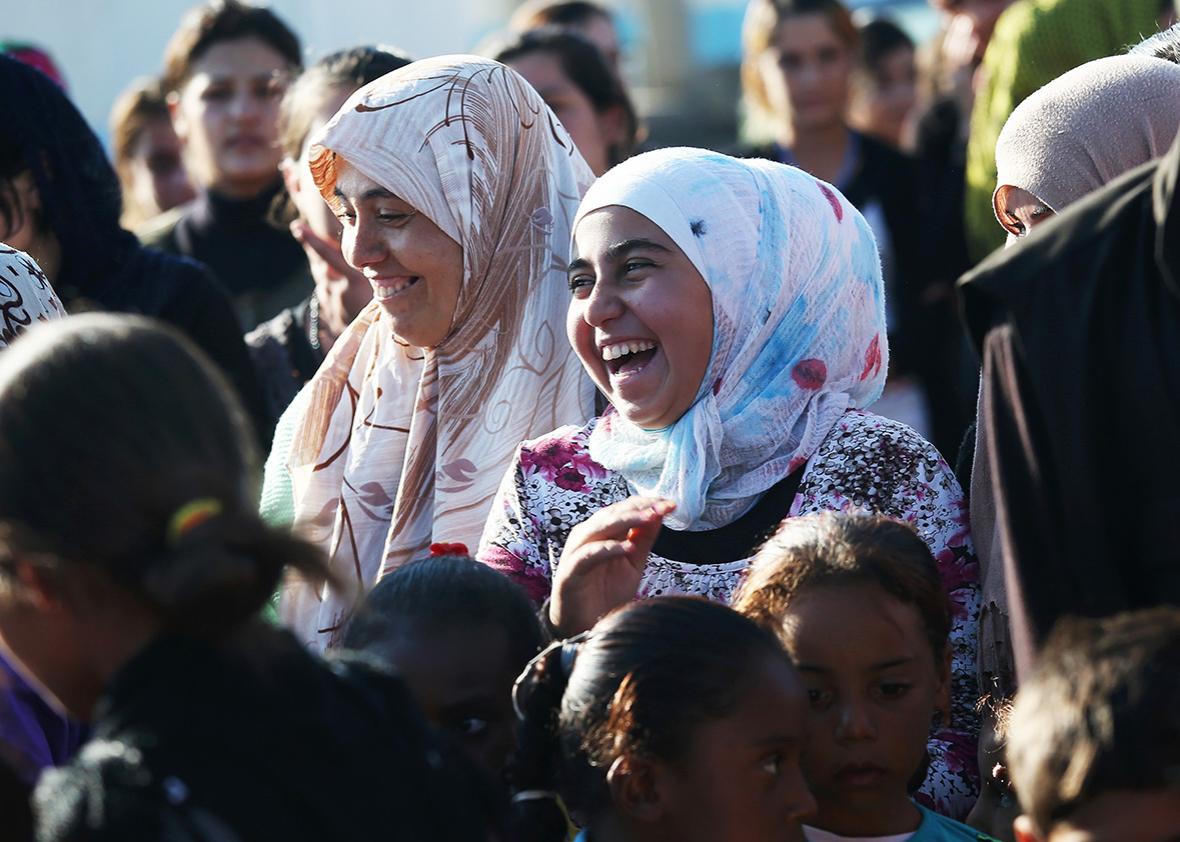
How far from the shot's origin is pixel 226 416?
200 centimetres

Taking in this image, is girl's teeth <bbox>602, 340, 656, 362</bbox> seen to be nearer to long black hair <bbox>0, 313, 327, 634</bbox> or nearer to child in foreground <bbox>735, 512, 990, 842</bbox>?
child in foreground <bbox>735, 512, 990, 842</bbox>

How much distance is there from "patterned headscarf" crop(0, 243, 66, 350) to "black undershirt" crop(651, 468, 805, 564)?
1.27 metres

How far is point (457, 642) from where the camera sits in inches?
117

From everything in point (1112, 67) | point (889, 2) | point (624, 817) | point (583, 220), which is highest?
point (889, 2)

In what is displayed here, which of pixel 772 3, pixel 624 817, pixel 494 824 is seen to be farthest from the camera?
pixel 772 3

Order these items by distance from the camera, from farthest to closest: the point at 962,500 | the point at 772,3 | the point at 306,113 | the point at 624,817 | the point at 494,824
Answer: the point at 772,3
the point at 306,113
the point at 962,500
the point at 624,817
the point at 494,824

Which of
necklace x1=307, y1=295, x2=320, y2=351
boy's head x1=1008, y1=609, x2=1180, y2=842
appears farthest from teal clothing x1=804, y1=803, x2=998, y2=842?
necklace x1=307, y1=295, x2=320, y2=351

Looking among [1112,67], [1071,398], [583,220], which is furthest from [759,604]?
[1112,67]

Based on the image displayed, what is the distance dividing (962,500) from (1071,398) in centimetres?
109

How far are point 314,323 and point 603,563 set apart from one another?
237cm

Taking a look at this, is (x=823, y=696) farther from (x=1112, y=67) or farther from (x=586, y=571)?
(x=1112, y=67)

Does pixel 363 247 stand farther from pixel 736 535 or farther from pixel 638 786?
pixel 638 786

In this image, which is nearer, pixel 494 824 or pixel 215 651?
pixel 215 651

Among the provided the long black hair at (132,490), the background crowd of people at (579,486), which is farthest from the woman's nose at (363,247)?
the long black hair at (132,490)
